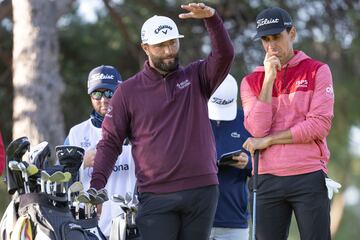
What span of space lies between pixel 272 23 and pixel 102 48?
33.2 feet

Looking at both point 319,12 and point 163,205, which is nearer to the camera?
point 163,205

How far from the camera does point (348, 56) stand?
1455 cm

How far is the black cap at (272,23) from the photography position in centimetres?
626

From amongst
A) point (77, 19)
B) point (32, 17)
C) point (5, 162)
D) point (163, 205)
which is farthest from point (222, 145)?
point (77, 19)

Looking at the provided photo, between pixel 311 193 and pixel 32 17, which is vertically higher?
pixel 32 17

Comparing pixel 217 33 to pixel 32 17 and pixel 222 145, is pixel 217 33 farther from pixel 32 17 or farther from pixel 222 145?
pixel 32 17

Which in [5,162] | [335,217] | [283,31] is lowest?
[335,217]

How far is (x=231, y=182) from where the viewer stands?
7.14 metres

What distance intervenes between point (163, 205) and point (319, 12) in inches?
352

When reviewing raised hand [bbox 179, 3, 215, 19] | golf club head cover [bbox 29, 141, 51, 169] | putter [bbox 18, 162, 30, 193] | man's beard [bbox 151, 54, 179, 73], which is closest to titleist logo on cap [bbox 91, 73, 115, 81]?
man's beard [bbox 151, 54, 179, 73]

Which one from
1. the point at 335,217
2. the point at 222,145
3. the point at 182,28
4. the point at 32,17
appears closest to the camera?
the point at 222,145

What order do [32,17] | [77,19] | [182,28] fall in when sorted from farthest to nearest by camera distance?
1. [77,19]
2. [182,28]
3. [32,17]

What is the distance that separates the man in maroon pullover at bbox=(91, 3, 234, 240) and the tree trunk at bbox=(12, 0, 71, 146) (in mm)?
5705

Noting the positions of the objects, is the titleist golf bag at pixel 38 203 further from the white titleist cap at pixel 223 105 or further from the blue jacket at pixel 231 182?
the white titleist cap at pixel 223 105
